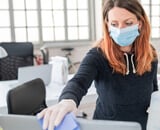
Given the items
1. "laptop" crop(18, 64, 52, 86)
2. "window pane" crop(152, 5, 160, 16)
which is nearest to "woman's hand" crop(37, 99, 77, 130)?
"laptop" crop(18, 64, 52, 86)

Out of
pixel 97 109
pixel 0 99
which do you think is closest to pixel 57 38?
pixel 0 99

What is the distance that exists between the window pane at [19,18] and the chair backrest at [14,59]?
1.36 metres

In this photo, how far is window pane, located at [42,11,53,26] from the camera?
5133mm

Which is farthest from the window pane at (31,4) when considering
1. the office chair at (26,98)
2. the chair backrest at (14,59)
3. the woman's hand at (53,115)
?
the woman's hand at (53,115)

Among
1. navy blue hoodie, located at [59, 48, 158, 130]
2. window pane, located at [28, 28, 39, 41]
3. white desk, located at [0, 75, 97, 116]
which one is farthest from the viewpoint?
window pane, located at [28, 28, 39, 41]

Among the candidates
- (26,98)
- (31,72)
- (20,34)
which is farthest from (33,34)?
(26,98)

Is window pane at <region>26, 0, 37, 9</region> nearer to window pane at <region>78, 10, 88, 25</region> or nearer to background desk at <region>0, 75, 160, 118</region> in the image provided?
window pane at <region>78, 10, 88, 25</region>

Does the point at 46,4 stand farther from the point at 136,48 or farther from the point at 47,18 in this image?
the point at 136,48

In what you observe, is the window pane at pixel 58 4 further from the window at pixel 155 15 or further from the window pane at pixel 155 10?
the window pane at pixel 155 10

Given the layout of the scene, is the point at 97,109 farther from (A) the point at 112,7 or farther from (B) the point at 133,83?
(A) the point at 112,7

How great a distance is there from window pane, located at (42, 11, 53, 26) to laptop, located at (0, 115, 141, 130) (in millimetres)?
4633

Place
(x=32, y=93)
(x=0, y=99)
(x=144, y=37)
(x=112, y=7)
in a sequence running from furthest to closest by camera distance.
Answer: (x=0, y=99) < (x=32, y=93) < (x=144, y=37) < (x=112, y=7)

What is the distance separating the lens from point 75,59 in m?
5.12

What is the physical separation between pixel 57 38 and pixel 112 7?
13.5 ft
